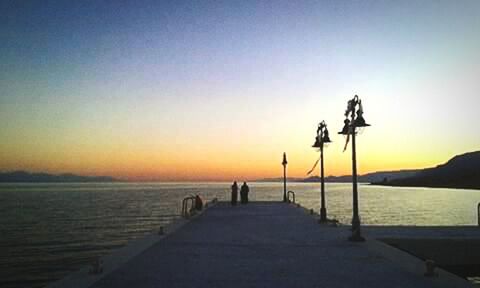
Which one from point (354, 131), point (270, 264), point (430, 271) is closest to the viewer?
point (430, 271)

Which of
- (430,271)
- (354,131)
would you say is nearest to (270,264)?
(430,271)

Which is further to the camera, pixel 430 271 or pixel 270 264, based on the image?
pixel 270 264

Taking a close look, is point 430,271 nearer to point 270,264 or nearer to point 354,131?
point 270,264

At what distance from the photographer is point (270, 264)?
10578 millimetres

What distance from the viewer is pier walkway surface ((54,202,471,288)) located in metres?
8.73

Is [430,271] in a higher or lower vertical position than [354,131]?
lower

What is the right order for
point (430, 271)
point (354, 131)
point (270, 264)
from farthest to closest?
point (354, 131), point (270, 264), point (430, 271)

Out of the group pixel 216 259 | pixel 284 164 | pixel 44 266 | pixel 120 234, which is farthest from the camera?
pixel 284 164

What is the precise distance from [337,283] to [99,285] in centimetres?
453

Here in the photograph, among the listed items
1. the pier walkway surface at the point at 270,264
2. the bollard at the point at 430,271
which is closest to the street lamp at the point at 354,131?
the pier walkway surface at the point at 270,264

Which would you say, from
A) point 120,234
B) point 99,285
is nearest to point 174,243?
point 99,285

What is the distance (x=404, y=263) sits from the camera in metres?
10.6

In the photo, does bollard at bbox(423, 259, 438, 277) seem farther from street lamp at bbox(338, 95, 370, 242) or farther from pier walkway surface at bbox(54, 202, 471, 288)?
street lamp at bbox(338, 95, 370, 242)

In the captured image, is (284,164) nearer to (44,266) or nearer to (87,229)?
(87,229)
